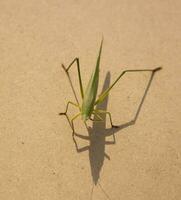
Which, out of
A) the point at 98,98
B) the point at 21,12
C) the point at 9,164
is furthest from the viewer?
the point at 21,12

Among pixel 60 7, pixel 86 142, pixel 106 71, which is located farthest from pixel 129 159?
pixel 60 7

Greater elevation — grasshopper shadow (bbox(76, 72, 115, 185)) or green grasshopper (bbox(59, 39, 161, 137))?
green grasshopper (bbox(59, 39, 161, 137))

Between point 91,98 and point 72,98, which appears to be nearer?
point 91,98

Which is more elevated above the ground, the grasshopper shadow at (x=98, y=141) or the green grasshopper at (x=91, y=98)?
the green grasshopper at (x=91, y=98)

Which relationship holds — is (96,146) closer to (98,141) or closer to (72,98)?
(98,141)

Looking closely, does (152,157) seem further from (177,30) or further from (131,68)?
(177,30)

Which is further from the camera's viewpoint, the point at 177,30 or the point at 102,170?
the point at 177,30

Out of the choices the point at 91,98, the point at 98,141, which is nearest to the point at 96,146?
the point at 98,141

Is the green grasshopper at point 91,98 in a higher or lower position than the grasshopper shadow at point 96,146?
higher

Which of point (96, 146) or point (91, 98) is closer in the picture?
point (91, 98)

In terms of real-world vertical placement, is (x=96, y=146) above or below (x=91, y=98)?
below

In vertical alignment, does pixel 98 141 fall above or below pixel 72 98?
below
